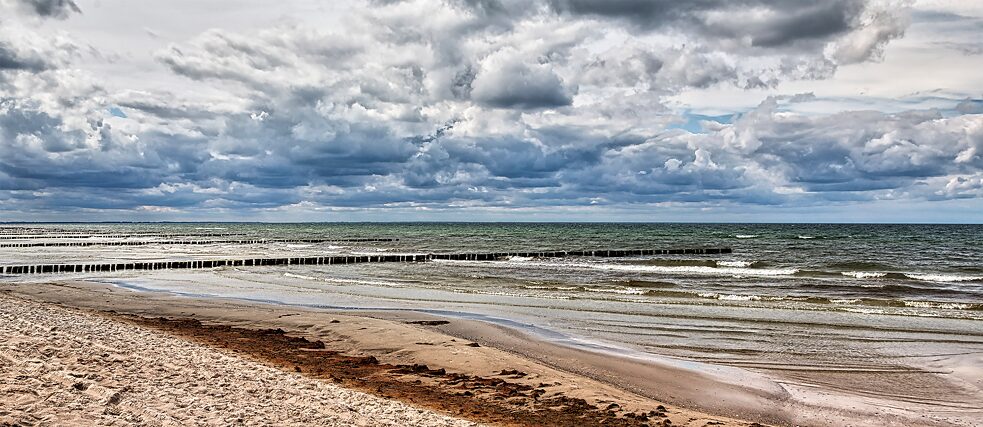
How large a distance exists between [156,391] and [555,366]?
24.2ft

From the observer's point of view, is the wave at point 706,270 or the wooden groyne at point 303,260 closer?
the wave at point 706,270

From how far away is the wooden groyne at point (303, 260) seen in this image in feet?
145

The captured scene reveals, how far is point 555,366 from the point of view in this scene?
550 inches

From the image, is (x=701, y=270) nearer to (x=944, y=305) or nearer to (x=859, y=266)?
(x=859, y=266)

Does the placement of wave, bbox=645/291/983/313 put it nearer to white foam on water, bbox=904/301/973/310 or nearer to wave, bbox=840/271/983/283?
white foam on water, bbox=904/301/973/310

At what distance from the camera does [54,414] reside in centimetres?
793

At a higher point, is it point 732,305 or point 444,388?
point 444,388

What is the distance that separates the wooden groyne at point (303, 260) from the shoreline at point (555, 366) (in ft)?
83.3

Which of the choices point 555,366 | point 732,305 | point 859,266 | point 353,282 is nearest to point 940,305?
point 732,305

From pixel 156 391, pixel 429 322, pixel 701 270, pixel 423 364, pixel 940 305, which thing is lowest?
pixel 701 270

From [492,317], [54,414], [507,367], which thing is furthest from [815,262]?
[54,414]

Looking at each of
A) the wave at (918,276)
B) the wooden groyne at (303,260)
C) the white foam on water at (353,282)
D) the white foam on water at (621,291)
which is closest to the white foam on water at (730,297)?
the white foam on water at (621,291)

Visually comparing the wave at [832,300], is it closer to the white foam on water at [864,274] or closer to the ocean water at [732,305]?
the ocean water at [732,305]

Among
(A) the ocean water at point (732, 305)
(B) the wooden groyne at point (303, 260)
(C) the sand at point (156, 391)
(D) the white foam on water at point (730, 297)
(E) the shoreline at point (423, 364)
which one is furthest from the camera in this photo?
(B) the wooden groyne at point (303, 260)
